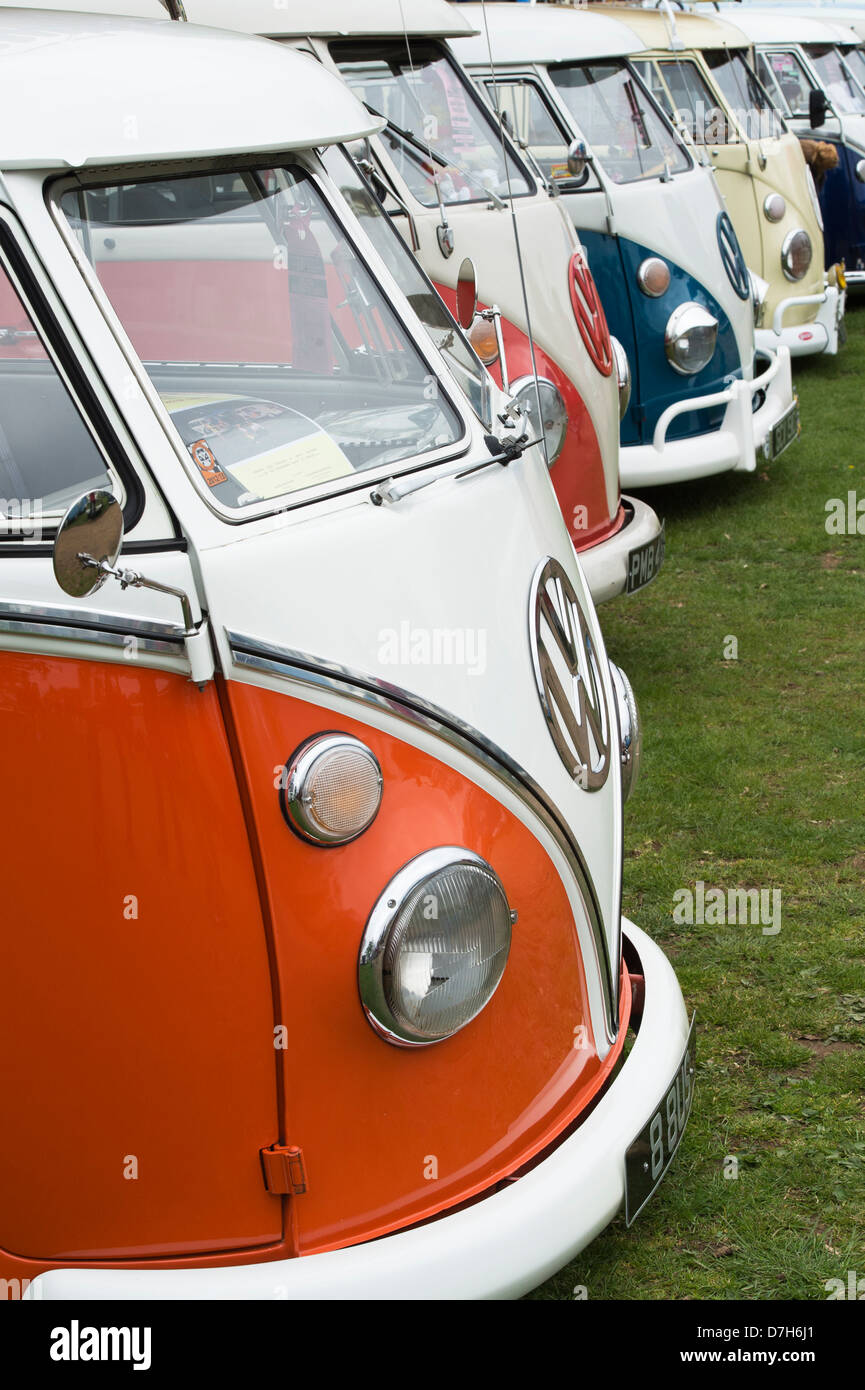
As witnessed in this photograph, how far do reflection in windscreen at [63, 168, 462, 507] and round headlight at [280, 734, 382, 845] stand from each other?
0.41 metres

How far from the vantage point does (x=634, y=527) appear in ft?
18.3

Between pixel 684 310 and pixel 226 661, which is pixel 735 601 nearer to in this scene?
pixel 684 310

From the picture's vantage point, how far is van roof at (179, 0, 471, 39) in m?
4.90

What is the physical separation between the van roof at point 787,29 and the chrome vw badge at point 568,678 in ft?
35.9

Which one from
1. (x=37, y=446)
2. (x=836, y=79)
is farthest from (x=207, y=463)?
(x=836, y=79)

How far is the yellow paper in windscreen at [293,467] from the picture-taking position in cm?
222

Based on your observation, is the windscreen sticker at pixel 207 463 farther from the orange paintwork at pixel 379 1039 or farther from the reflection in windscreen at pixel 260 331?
the orange paintwork at pixel 379 1039

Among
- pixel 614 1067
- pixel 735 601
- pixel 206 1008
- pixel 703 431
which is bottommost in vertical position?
pixel 614 1067

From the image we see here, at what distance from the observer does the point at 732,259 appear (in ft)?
24.1

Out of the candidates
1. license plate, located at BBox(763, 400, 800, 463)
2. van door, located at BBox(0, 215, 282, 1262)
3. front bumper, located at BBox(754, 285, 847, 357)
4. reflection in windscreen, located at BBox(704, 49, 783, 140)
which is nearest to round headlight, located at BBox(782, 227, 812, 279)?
front bumper, located at BBox(754, 285, 847, 357)

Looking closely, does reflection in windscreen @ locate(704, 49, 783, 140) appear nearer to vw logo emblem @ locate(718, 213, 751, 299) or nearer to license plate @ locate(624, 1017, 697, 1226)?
vw logo emblem @ locate(718, 213, 751, 299)

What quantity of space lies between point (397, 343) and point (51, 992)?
1343 millimetres

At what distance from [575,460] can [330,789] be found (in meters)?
3.49
